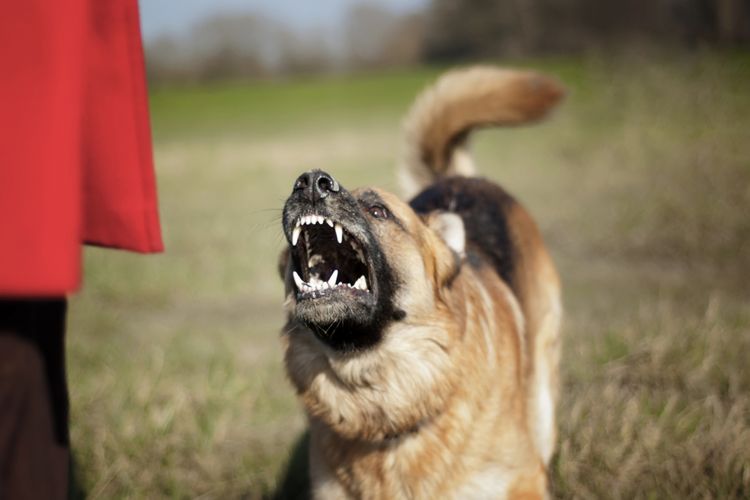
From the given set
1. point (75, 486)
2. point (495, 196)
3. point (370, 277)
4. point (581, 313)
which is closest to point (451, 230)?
point (370, 277)

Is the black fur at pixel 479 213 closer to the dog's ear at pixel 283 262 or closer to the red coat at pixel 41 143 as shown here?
the dog's ear at pixel 283 262

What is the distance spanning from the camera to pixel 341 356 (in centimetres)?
278

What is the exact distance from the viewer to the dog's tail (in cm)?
410

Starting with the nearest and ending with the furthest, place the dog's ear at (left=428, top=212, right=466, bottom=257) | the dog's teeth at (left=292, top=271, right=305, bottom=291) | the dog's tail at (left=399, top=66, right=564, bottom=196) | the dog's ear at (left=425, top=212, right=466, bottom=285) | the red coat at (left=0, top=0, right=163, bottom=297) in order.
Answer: the red coat at (left=0, top=0, right=163, bottom=297) → the dog's teeth at (left=292, top=271, right=305, bottom=291) → the dog's ear at (left=425, top=212, right=466, bottom=285) → the dog's ear at (left=428, top=212, right=466, bottom=257) → the dog's tail at (left=399, top=66, right=564, bottom=196)

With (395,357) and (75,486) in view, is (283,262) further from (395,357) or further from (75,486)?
(75,486)

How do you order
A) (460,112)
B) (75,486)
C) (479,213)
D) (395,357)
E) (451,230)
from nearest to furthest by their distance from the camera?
(395,357) < (451,230) < (75,486) < (479,213) < (460,112)

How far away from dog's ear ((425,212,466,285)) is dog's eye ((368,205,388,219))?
265mm

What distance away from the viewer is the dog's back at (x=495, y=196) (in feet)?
11.7

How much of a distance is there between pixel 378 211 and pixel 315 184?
0.40m

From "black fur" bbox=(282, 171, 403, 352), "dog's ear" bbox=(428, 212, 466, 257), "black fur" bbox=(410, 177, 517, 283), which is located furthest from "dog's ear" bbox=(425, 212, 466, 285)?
"black fur" bbox=(410, 177, 517, 283)

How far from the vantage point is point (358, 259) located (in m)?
2.91

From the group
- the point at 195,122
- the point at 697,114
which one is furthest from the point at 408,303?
the point at 195,122

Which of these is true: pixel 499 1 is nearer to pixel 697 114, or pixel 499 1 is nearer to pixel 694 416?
pixel 697 114

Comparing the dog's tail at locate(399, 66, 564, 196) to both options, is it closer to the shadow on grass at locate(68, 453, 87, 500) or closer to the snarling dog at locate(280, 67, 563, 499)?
the snarling dog at locate(280, 67, 563, 499)
